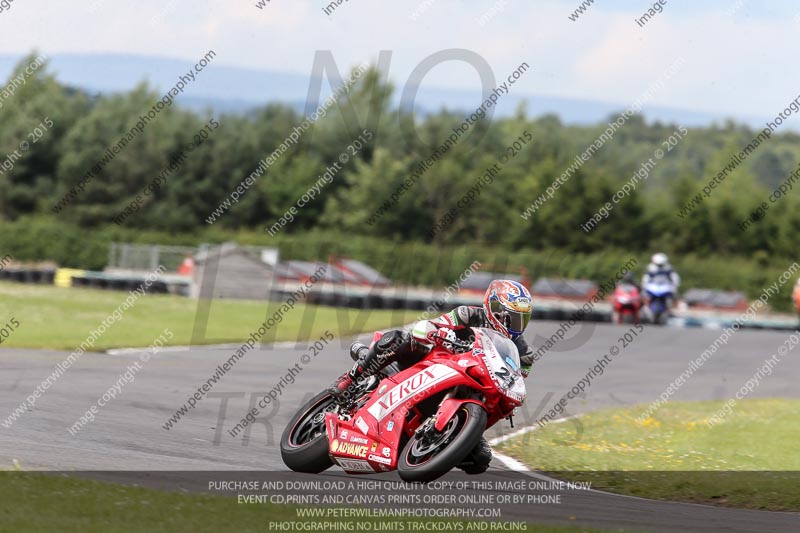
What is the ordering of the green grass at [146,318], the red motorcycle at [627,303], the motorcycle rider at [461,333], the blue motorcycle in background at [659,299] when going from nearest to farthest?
1. the motorcycle rider at [461,333]
2. the green grass at [146,318]
3. the blue motorcycle in background at [659,299]
4. the red motorcycle at [627,303]

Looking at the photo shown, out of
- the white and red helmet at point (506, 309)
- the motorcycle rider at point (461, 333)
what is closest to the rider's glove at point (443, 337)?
the motorcycle rider at point (461, 333)

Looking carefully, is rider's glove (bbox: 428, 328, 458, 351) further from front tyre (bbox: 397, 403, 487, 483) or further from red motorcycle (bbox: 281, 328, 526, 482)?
front tyre (bbox: 397, 403, 487, 483)

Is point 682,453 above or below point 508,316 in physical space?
below

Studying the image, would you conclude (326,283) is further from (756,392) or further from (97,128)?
(97,128)

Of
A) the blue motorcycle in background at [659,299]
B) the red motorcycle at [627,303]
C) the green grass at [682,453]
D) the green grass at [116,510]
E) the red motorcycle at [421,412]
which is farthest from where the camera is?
the red motorcycle at [627,303]

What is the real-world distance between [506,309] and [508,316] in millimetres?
65

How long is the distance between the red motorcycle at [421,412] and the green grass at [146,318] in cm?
1229

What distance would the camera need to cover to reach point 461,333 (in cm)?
904

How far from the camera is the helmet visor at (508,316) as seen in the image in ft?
29.4

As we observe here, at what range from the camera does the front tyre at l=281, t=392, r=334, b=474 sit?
29.4 feet

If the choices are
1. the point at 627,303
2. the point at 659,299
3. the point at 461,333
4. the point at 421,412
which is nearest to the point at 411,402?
the point at 421,412

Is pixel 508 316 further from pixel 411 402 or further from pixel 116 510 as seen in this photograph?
pixel 116 510

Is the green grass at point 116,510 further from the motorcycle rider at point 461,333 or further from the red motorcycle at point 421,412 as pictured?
the motorcycle rider at point 461,333

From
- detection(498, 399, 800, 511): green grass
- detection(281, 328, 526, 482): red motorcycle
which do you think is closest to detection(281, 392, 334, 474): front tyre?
detection(281, 328, 526, 482): red motorcycle
